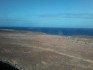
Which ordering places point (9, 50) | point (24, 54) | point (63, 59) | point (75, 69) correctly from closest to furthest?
point (75, 69), point (63, 59), point (24, 54), point (9, 50)

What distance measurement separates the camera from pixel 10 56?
62.3 ft

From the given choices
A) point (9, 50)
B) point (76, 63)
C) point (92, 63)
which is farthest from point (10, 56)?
point (92, 63)

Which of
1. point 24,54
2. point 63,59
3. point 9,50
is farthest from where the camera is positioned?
point 9,50

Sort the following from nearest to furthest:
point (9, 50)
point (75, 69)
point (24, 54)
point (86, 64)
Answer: point (75, 69) → point (86, 64) → point (24, 54) → point (9, 50)

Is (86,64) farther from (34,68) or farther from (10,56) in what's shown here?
(10,56)

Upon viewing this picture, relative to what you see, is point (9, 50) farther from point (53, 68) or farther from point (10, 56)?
point (53, 68)

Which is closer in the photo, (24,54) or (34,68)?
(34,68)

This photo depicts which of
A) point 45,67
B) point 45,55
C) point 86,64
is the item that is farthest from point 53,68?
point 45,55

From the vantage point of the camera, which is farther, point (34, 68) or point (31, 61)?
point (31, 61)

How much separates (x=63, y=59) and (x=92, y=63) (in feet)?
8.20

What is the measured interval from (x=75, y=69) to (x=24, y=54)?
19.7 ft

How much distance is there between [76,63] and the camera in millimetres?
17484

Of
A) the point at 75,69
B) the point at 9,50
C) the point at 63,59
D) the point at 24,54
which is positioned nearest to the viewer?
the point at 75,69

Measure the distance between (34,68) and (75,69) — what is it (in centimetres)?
292
